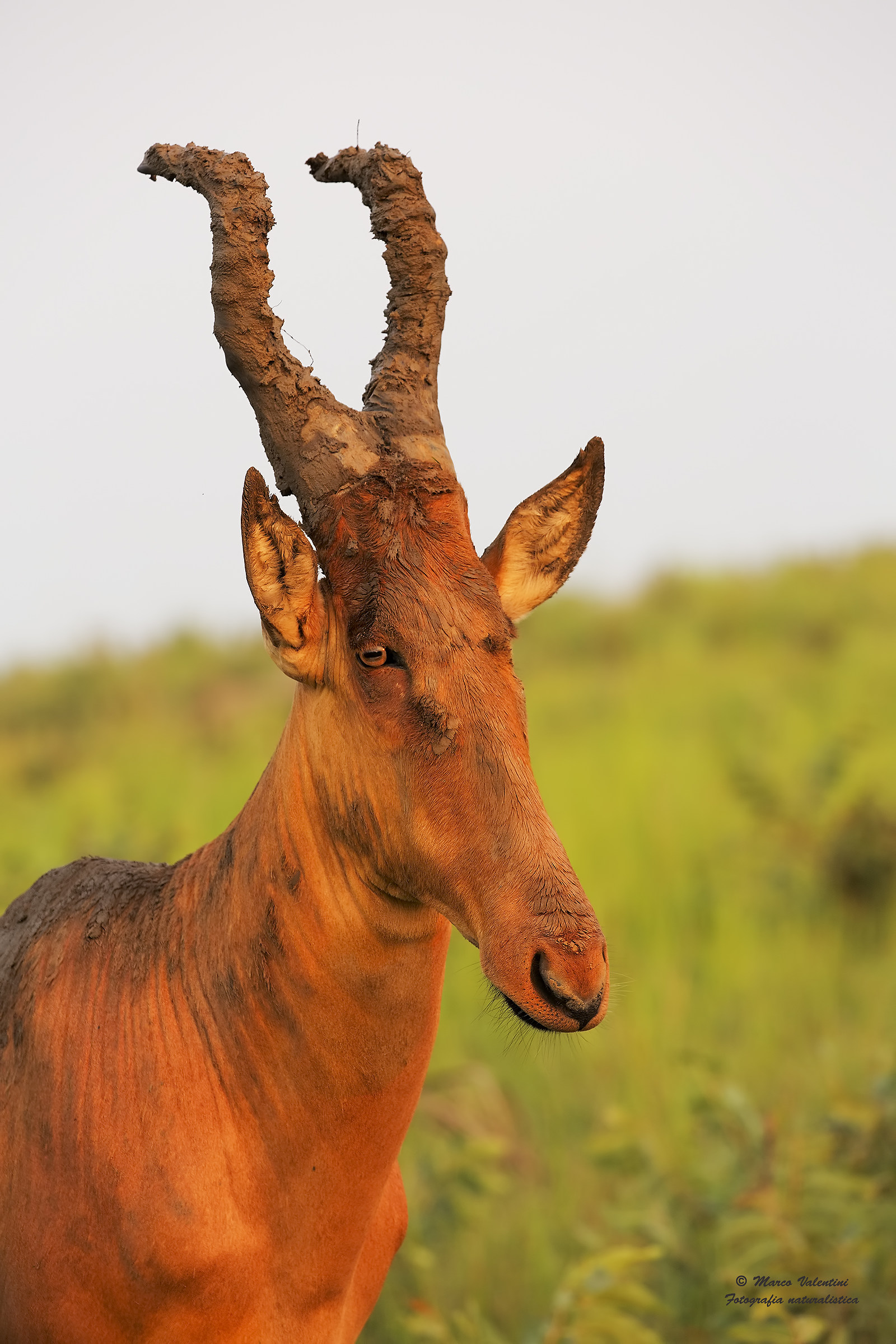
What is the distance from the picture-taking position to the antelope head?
2373 mm

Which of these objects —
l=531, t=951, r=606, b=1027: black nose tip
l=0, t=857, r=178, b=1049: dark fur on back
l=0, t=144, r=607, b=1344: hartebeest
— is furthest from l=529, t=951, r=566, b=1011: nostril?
l=0, t=857, r=178, b=1049: dark fur on back

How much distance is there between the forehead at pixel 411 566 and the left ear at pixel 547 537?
0.25 metres

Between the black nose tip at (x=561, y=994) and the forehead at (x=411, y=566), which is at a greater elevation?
the forehead at (x=411, y=566)

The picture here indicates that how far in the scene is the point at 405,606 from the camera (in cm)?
261

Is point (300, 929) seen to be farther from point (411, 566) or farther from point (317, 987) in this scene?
point (411, 566)

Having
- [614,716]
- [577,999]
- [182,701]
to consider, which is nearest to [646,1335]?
[577,999]

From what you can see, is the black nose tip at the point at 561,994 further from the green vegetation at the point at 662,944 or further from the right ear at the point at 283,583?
the right ear at the point at 283,583

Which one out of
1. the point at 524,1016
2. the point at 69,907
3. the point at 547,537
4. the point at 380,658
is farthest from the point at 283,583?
the point at 69,907

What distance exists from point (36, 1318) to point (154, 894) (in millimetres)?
918

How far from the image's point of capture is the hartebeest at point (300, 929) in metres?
2.59

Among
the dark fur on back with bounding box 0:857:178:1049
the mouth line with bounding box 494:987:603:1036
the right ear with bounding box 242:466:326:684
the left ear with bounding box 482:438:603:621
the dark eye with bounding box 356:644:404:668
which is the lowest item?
the mouth line with bounding box 494:987:603:1036

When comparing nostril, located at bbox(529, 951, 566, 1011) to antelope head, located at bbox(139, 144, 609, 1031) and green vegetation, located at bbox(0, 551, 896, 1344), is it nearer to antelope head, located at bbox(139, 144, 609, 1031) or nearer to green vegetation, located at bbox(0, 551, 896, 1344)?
antelope head, located at bbox(139, 144, 609, 1031)

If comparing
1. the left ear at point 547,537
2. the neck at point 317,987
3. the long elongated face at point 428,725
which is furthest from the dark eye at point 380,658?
the left ear at point 547,537

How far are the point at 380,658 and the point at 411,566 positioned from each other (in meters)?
0.20
